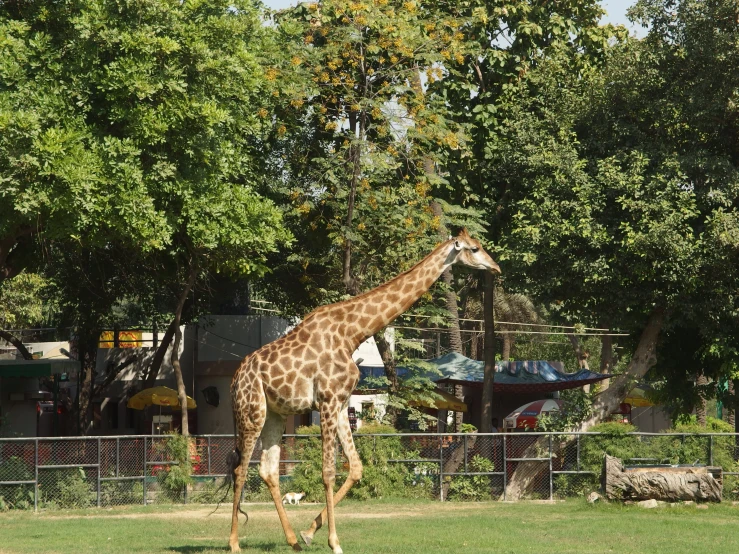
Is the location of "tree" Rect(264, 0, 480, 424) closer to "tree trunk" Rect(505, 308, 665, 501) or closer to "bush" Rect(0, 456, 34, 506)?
"tree trunk" Rect(505, 308, 665, 501)

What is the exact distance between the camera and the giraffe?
13234 mm

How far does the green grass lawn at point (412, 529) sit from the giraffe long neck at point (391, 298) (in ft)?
9.49

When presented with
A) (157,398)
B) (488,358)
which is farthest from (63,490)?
(488,358)

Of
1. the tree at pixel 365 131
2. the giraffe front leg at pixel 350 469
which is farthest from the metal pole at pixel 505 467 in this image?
the giraffe front leg at pixel 350 469

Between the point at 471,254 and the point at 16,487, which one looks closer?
the point at 471,254

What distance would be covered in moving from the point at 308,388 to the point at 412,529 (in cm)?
391

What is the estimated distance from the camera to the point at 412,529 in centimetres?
1598

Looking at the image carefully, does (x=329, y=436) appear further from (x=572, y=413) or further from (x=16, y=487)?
(x=572, y=413)

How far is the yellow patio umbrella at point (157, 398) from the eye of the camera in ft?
108

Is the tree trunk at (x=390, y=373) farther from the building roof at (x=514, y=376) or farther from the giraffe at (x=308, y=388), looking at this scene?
the giraffe at (x=308, y=388)

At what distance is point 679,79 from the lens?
2412 centimetres

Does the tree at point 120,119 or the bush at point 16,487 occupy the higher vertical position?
the tree at point 120,119

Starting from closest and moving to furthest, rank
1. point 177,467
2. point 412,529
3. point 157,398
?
1. point 412,529
2. point 177,467
3. point 157,398

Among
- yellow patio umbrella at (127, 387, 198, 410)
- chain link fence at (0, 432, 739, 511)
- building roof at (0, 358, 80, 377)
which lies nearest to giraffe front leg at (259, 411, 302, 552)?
chain link fence at (0, 432, 739, 511)
